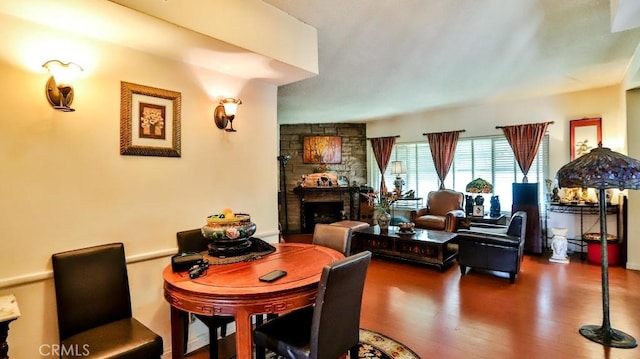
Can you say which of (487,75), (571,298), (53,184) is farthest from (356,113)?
(53,184)

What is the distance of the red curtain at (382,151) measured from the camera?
7375mm

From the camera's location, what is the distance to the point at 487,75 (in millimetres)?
Answer: 4211

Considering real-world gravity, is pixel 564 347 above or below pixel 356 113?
Result: below

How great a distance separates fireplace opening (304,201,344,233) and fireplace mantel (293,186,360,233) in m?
0.09

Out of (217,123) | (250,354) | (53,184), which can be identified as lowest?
(250,354)

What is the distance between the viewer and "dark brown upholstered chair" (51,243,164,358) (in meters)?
1.67

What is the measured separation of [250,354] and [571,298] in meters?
3.43

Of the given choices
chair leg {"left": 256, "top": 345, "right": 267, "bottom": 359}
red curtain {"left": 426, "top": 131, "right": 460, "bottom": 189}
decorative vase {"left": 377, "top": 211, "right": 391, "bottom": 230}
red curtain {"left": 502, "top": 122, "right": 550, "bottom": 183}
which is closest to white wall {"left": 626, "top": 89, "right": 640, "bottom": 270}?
red curtain {"left": 502, "top": 122, "right": 550, "bottom": 183}

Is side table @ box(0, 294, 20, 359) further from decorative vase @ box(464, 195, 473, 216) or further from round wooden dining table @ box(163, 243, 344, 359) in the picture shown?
decorative vase @ box(464, 195, 473, 216)

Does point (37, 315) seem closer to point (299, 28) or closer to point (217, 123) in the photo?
point (217, 123)

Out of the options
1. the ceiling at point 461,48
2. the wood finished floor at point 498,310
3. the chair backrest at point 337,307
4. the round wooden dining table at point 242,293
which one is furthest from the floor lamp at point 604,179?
the round wooden dining table at point 242,293

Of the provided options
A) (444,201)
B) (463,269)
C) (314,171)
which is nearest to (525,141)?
(444,201)

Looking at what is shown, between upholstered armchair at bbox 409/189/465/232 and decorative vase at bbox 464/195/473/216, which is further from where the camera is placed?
decorative vase at bbox 464/195/473/216

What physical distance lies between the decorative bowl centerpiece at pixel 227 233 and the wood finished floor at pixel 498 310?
1000 millimetres
